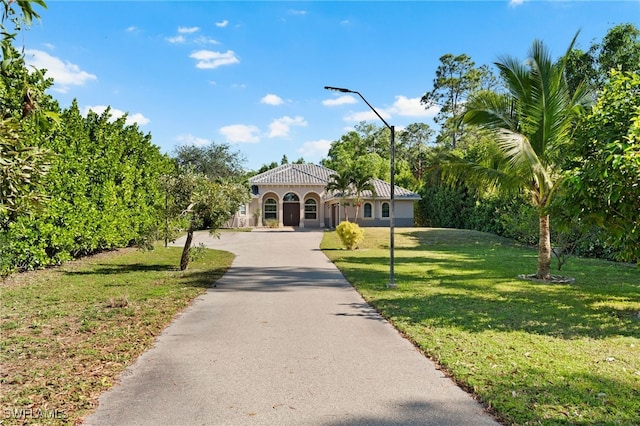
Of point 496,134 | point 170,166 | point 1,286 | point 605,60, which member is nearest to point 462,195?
point 605,60

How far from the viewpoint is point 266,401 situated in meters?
4.18

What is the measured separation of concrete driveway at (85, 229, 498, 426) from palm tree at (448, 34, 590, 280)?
6466 mm

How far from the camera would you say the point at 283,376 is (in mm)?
4844

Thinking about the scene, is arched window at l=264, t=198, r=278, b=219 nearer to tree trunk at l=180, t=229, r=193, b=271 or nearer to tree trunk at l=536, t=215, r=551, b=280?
tree trunk at l=180, t=229, r=193, b=271

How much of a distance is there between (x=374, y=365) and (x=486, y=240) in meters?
22.6

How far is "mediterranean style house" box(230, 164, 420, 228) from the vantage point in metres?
40.6

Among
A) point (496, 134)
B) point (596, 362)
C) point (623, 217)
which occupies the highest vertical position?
point (496, 134)

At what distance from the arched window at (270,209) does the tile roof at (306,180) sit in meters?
2.26

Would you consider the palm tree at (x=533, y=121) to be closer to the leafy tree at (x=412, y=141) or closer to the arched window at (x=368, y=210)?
the arched window at (x=368, y=210)

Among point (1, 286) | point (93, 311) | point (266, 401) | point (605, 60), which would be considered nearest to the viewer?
point (266, 401)

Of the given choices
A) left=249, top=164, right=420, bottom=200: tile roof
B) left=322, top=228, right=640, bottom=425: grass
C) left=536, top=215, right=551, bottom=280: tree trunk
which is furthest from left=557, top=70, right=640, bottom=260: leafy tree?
left=249, top=164, right=420, bottom=200: tile roof

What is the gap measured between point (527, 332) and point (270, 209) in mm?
37905

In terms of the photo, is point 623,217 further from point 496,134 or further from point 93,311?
point 93,311

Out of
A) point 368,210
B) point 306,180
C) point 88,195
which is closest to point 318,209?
point 306,180
